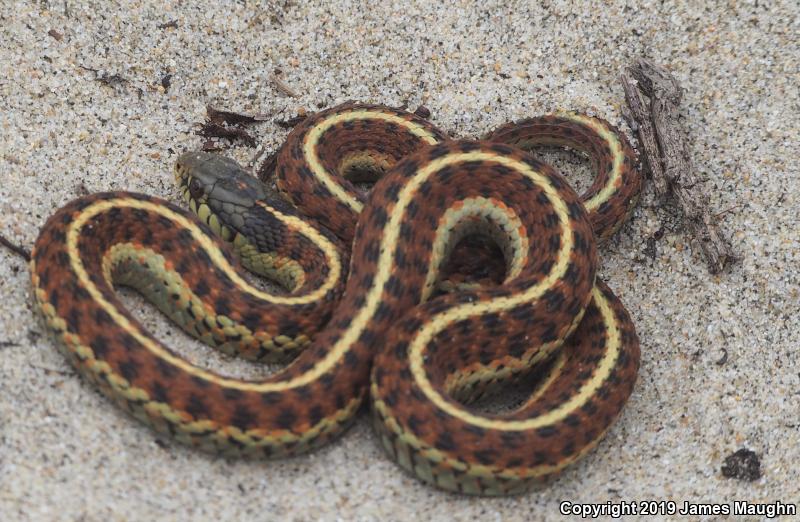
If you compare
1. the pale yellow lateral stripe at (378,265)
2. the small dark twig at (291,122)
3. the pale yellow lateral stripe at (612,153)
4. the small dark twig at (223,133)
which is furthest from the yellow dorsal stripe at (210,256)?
the pale yellow lateral stripe at (612,153)

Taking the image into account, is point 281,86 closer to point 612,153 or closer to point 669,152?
point 612,153

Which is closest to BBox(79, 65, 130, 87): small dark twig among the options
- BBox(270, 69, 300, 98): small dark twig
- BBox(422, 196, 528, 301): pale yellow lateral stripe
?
BBox(270, 69, 300, 98): small dark twig

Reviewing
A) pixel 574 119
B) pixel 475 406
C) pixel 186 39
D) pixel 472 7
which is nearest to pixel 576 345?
pixel 475 406

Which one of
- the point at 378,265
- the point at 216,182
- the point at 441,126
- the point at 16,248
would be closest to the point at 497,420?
the point at 378,265

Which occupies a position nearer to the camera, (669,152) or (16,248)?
(16,248)

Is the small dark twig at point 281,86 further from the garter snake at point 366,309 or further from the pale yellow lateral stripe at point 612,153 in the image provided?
the pale yellow lateral stripe at point 612,153

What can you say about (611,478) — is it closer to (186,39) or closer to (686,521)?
(686,521)
